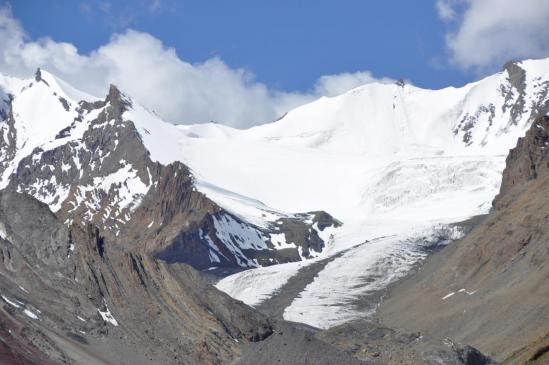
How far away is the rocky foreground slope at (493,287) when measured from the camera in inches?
5217

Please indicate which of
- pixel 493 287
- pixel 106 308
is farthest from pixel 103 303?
pixel 493 287

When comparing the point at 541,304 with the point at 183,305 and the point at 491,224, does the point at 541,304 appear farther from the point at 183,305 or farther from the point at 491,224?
the point at 491,224

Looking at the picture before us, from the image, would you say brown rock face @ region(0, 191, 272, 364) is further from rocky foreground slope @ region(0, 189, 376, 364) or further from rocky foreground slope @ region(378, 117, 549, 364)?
rocky foreground slope @ region(378, 117, 549, 364)

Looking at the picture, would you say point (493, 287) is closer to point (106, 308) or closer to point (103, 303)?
point (103, 303)

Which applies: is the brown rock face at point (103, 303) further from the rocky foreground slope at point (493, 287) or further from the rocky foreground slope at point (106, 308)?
the rocky foreground slope at point (493, 287)

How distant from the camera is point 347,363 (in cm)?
9850

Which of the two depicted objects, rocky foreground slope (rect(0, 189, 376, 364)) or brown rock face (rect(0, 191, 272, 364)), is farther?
brown rock face (rect(0, 191, 272, 364))

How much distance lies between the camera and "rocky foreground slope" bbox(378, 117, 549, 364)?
132 meters

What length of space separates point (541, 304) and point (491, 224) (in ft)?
185

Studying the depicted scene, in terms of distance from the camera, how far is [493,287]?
523 feet

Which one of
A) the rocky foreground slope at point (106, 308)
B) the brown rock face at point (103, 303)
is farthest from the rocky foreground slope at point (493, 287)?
the brown rock face at point (103, 303)

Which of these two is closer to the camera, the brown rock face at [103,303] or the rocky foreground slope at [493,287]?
the brown rock face at [103,303]

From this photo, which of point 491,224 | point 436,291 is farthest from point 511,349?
point 491,224

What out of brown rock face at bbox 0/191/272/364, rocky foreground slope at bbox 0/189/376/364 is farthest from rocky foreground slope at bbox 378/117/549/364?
brown rock face at bbox 0/191/272/364
